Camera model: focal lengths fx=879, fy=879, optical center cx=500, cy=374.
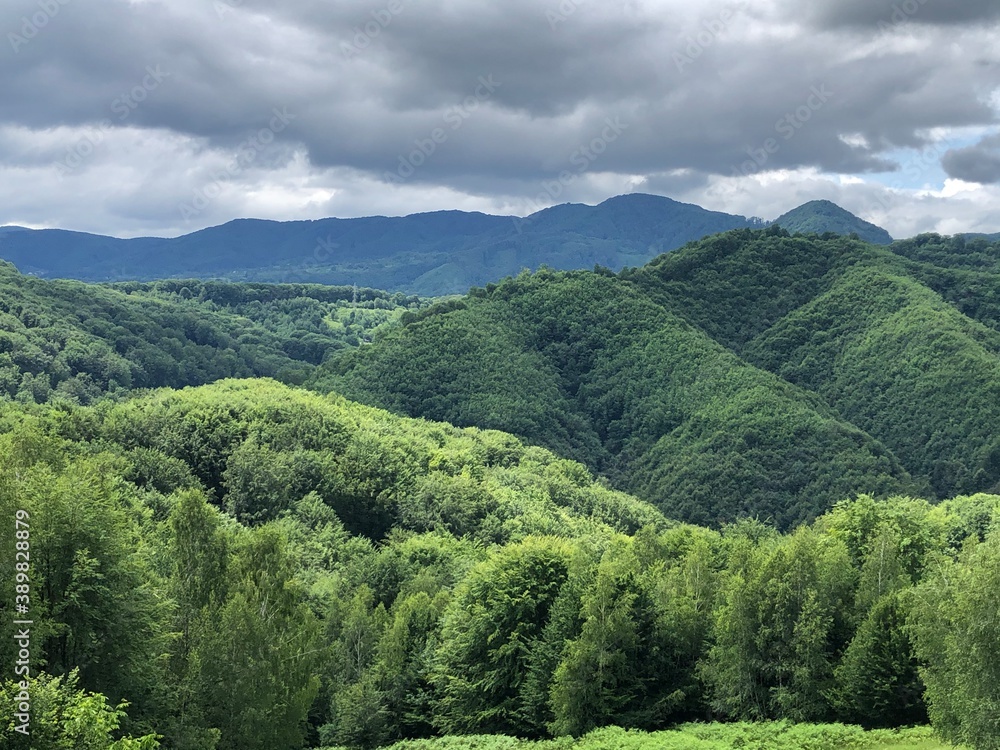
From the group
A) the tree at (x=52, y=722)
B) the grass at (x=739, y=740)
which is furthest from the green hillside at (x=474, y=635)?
the grass at (x=739, y=740)

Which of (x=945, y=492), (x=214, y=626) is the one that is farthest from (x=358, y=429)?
(x=945, y=492)

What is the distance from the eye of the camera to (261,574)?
42.8 meters

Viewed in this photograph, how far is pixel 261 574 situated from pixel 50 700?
22.0 meters

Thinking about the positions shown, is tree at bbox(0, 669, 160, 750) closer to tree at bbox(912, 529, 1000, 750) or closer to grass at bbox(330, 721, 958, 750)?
grass at bbox(330, 721, 958, 750)

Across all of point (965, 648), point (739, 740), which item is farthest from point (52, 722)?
point (965, 648)

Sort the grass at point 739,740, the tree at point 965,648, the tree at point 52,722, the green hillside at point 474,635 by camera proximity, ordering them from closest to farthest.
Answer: the tree at point 52,722 < the tree at point 965,648 < the green hillside at point 474,635 < the grass at point 739,740

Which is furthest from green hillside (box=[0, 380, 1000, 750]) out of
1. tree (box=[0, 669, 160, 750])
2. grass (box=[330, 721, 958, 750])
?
grass (box=[330, 721, 958, 750])

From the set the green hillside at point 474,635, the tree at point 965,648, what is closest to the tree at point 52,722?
the green hillside at point 474,635

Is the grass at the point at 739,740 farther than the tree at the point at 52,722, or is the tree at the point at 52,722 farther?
the grass at the point at 739,740

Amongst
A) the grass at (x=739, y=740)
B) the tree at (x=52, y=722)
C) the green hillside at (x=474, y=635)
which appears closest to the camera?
the tree at (x=52, y=722)

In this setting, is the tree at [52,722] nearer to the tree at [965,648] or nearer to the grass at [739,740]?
the grass at [739,740]

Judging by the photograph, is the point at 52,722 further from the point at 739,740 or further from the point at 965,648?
the point at 965,648

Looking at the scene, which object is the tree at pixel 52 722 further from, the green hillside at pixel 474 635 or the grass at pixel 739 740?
the grass at pixel 739 740

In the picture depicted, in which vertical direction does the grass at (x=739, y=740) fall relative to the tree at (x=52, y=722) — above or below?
below
